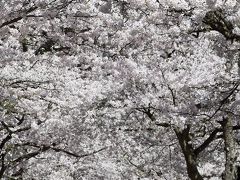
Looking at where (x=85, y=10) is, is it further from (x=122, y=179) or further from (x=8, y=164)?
(x=122, y=179)

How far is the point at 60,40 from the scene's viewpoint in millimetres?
11148

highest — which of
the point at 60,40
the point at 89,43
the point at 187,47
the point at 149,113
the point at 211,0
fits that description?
the point at 89,43

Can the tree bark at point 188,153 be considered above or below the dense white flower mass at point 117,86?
below

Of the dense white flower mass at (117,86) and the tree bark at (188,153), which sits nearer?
the dense white flower mass at (117,86)

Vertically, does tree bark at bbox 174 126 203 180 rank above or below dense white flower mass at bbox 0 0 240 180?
below

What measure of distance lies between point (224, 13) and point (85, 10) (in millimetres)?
4039

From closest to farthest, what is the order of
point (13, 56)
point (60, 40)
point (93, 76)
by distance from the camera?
point (13, 56) → point (60, 40) → point (93, 76)

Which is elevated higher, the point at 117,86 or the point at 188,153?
the point at 117,86

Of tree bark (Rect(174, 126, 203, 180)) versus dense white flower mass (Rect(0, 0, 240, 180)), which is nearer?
dense white flower mass (Rect(0, 0, 240, 180))

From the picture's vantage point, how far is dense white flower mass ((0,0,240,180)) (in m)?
8.17

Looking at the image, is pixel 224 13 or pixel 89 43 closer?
pixel 224 13

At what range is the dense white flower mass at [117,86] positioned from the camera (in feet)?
26.8

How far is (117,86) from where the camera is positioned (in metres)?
9.84

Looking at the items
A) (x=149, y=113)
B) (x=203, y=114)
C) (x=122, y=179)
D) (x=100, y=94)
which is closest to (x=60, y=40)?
(x=100, y=94)
